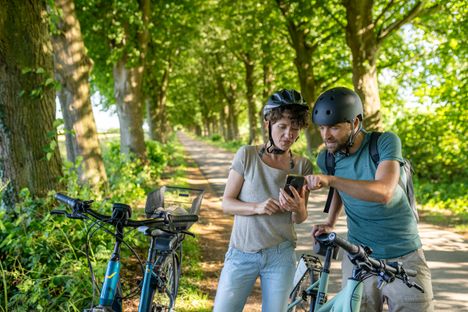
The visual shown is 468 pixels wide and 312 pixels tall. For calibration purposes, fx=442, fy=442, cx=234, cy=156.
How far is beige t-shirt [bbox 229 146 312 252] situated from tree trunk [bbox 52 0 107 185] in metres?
6.08

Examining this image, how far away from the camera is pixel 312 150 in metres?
19.4

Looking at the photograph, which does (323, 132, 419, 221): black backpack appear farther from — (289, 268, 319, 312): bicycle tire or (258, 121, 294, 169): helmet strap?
(289, 268, 319, 312): bicycle tire

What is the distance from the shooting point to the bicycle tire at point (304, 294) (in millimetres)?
3432

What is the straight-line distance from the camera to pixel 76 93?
848cm

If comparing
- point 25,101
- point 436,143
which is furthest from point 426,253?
point 436,143


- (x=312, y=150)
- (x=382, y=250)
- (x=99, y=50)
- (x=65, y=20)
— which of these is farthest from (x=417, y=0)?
(x=382, y=250)

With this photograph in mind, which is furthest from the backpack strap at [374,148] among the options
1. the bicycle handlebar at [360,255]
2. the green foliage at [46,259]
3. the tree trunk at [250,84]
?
the tree trunk at [250,84]

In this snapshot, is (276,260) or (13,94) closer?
(276,260)

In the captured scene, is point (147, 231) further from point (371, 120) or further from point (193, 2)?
point (193, 2)

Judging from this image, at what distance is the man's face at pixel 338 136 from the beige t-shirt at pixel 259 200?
11.9 inches

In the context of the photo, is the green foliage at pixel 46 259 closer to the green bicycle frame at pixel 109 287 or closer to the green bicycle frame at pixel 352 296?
the green bicycle frame at pixel 109 287

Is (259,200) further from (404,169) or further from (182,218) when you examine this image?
(404,169)

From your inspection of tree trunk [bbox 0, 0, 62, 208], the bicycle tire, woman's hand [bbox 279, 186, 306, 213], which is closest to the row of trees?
tree trunk [bbox 0, 0, 62, 208]

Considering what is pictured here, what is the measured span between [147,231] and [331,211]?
1.30 meters
